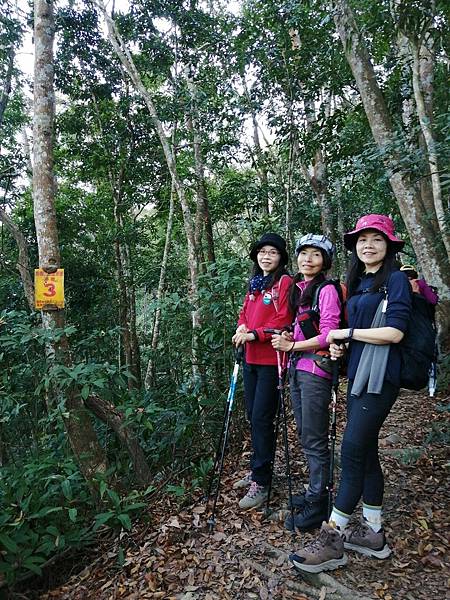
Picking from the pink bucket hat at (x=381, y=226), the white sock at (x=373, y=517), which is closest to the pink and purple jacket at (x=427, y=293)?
the pink bucket hat at (x=381, y=226)

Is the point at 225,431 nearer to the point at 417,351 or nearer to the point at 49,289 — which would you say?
the point at 417,351

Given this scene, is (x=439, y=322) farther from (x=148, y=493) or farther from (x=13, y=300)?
(x=13, y=300)

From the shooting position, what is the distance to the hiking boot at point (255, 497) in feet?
11.0

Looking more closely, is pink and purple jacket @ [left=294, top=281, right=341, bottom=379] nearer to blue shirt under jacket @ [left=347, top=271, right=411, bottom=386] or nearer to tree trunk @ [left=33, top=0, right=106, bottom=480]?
blue shirt under jacket @ [left=347, top=271, right=411, bottom=386]

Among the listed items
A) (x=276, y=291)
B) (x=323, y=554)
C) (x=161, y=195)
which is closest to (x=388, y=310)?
(x=276, y=291)

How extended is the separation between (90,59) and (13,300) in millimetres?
5656

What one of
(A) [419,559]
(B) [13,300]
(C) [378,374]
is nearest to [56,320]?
(C) [378,374]

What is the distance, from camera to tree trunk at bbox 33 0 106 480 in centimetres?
390

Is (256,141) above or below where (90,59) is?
below

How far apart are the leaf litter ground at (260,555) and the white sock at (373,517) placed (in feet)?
0.70

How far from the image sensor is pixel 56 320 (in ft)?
13.4

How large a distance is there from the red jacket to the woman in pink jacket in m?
0.23

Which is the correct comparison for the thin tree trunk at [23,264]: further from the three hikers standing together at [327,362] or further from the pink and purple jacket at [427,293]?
the pink and purple jacket at [427,293]

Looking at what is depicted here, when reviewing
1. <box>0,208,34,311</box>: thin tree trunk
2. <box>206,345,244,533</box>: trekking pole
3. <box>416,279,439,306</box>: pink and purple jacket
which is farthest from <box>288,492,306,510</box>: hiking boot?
<box>0,208,34,311</box>: thin tree trunk
